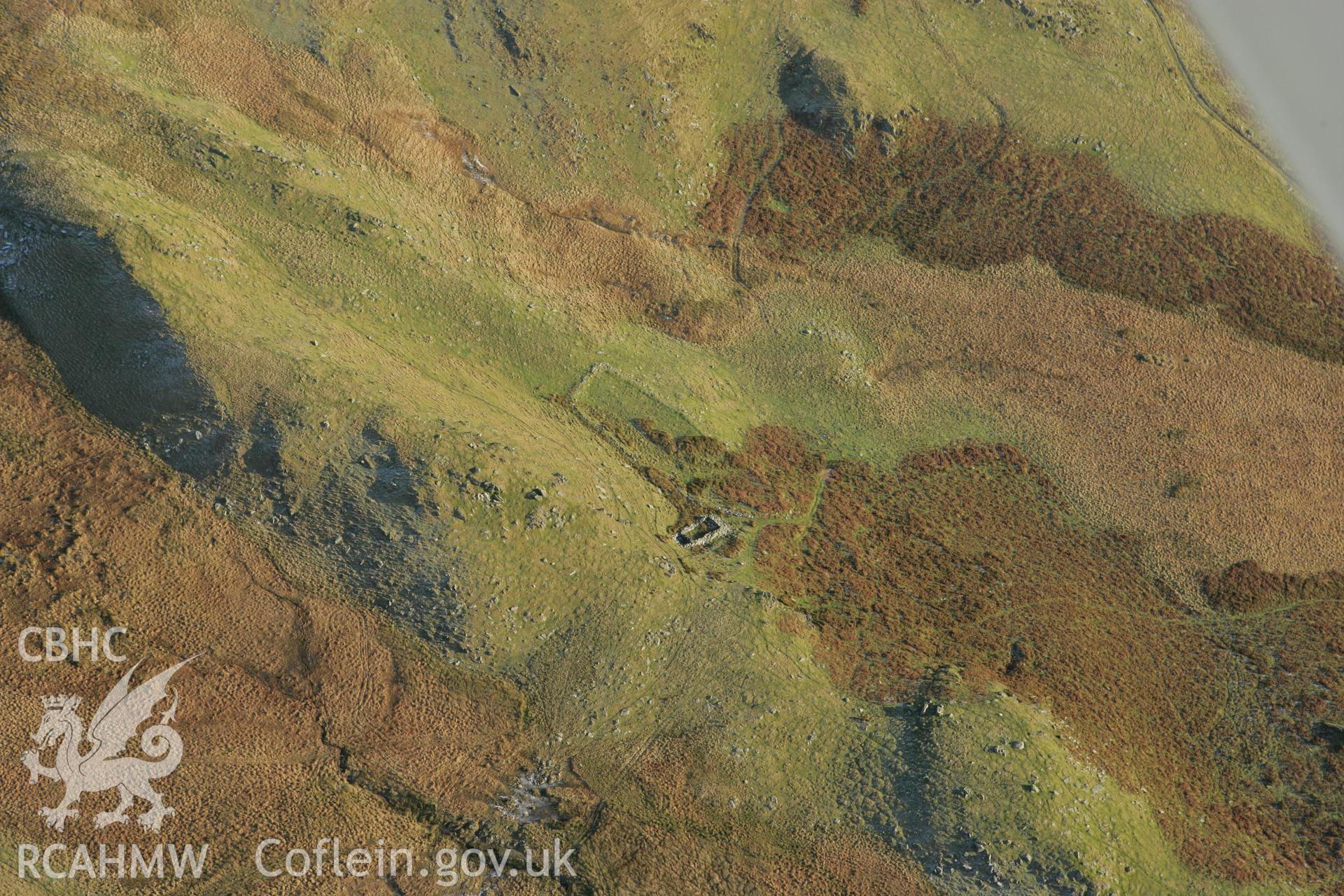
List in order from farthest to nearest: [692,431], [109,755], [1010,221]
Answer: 1. [1010,221]
2. [692,431]
3. [109,755]

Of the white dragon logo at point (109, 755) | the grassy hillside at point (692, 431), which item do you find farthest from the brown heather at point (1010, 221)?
the white dragon logo at point (109, 755)

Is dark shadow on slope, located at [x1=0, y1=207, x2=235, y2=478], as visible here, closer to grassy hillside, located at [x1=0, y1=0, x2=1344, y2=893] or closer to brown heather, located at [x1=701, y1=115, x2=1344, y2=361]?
grassy hillside, located at [x1=0, y1=0, x2=1344, y2=893]

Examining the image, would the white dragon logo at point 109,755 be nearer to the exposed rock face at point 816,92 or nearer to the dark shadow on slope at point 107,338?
the dark shadow on slope at point 107,338

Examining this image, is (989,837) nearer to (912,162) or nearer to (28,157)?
(912,162)

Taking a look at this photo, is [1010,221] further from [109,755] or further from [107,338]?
[109,755]

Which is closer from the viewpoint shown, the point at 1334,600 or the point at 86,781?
the point at 86,781

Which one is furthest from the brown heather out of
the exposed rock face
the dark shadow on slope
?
the dark shadow on slope

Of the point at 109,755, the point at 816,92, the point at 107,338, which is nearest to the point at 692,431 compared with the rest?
the point at 107,338

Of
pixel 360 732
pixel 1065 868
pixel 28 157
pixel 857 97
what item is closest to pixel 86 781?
pixel 360 732
